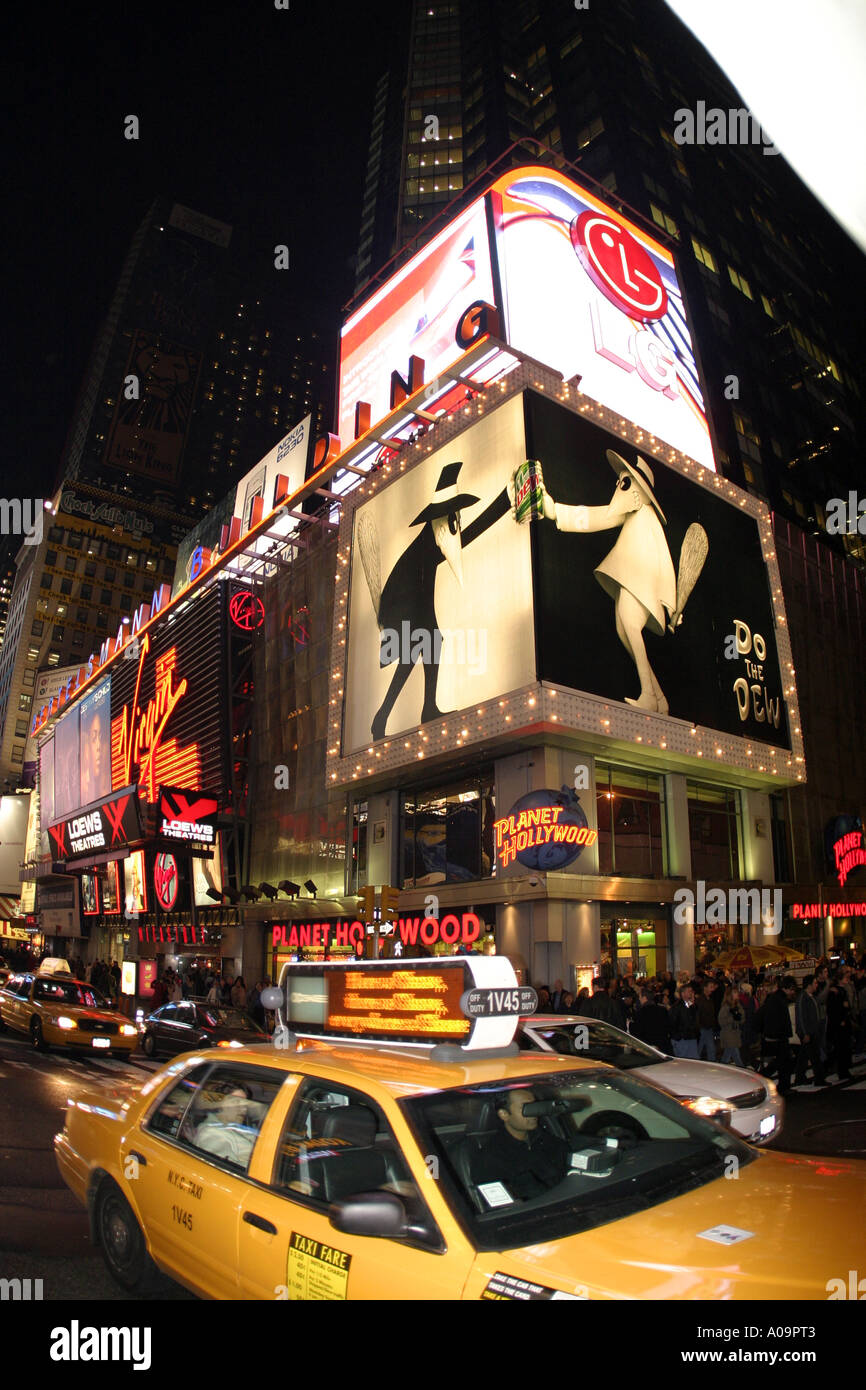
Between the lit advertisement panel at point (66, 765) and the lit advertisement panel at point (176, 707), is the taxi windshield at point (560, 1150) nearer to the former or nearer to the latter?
the lit advertisement panel at point (176, 707)

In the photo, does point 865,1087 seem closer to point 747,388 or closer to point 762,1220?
point 762,1220

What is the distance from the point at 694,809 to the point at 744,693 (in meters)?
3.86

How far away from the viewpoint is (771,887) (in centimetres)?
2491

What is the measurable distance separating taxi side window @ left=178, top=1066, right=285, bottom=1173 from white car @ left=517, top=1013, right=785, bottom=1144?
390cm

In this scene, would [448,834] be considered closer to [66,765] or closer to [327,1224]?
[327,1224]

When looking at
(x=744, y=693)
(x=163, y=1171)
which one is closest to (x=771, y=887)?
(x=744, y=693)

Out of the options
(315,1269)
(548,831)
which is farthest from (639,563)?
(315,1269)

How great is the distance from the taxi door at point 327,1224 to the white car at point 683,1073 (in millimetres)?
4239

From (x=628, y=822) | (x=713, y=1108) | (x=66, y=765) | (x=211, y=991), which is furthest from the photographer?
(x=66, y=765)

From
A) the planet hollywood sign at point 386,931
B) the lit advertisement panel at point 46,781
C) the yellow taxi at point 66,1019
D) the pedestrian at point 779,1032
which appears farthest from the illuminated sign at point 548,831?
the lit advertisement panel at point 46,781

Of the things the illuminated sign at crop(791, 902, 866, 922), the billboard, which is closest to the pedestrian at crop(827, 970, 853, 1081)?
the illuminated sign at crop(791, 902, 866, 922)

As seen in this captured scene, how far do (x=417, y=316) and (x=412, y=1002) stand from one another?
99.0ft

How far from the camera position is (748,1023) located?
1385 centimetres
